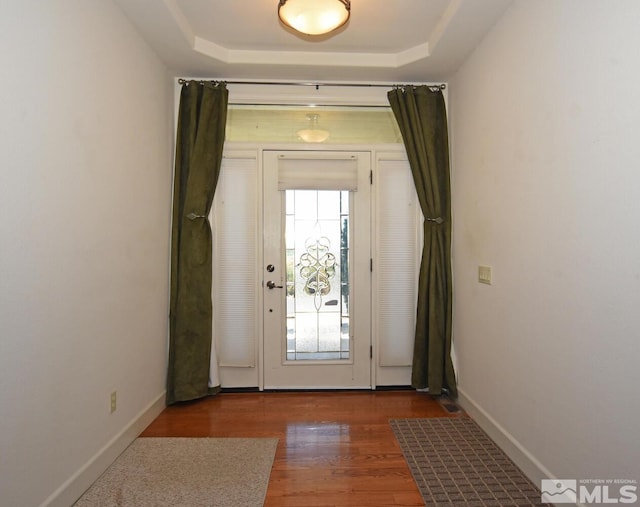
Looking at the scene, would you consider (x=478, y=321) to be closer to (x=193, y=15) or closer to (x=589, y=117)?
(x=589, y=117)

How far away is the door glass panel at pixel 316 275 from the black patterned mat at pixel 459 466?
0.93m

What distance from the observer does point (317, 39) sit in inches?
108

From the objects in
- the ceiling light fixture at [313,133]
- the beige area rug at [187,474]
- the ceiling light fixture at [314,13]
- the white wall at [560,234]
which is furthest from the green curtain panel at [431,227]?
the beige area rug at [187,474]

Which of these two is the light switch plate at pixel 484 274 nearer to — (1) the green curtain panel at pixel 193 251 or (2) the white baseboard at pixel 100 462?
(1) the green curtain panel at pixel 193 251

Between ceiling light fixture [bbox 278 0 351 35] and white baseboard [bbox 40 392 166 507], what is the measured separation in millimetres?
2710

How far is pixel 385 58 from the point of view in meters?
2.98

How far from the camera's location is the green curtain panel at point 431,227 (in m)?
3.03

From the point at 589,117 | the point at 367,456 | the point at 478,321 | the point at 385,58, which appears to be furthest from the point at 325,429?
the point at 385,58

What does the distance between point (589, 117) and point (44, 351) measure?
266 centimetres

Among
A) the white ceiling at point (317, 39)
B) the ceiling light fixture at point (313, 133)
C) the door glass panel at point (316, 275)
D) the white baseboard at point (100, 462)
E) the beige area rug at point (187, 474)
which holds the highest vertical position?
the white ceiling at point (317, 39)

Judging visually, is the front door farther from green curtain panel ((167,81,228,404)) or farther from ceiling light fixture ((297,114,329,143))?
green curtain panel ((167,81,228,404))

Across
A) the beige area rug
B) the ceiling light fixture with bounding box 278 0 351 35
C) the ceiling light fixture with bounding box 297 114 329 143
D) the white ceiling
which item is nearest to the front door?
the ceiling light fixture with bounding box 297 114 329 143

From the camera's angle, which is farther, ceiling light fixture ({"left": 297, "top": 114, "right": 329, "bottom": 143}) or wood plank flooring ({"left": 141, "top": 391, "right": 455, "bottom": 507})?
ceiling light fixture ({"left": 297, "top": 114, "right": 329, "bottom": 143})

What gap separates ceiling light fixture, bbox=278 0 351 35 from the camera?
1973 mm
